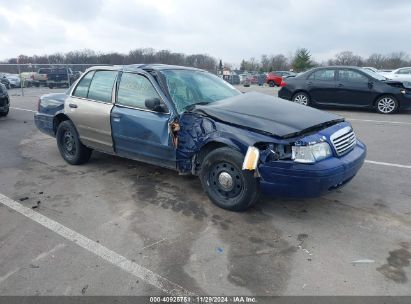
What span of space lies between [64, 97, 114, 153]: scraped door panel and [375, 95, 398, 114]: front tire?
363 inches

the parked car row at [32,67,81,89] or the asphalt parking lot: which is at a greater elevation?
the parked car row at [32,67,81,89]

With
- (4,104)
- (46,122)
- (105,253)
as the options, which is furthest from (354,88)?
(4,104)

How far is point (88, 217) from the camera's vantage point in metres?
4.13

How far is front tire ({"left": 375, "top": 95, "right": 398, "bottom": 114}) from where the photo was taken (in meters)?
11.2

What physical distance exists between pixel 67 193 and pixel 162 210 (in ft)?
4.77

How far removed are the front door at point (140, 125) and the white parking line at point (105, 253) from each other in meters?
1.45

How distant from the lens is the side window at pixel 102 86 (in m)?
5.32

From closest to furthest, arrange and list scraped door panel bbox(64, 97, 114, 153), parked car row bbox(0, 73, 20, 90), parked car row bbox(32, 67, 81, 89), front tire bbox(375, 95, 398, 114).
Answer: scraped door panel bbox(64, 97, 114, 153)
front tire bbox(375, 95, 398, 114)
parked car row bbox(32, 67, 81, 89)
parked car row bbox(0, 73, 20, 90)

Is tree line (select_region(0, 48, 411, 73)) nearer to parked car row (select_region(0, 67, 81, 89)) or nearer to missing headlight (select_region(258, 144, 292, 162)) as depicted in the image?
parked car row (select_region(0, 67, 81, 89))

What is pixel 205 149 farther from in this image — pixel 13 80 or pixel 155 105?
pixel 13 80

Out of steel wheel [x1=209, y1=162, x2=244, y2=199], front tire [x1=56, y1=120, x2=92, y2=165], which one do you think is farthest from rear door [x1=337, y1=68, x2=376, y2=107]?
steel wheel [x1=209, y1=162, x2=244, y2=199]

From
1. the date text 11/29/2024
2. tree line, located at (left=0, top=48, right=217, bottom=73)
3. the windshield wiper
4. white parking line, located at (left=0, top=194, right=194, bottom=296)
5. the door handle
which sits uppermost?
tree line, located at (left=0, top=48, right=217, bottom=73)

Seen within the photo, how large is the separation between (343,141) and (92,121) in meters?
3.52

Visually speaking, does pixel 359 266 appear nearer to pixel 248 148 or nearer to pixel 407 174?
pixel 248 148
